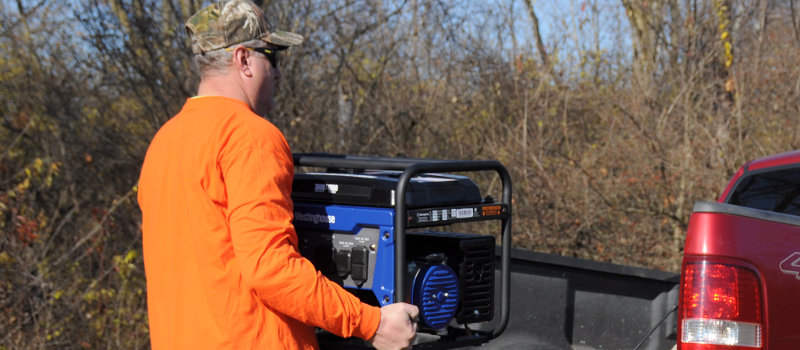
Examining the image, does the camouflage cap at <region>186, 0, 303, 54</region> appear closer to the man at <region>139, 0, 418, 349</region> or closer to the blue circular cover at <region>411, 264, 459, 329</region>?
the man at <region>139, 0, 418, 349</region>

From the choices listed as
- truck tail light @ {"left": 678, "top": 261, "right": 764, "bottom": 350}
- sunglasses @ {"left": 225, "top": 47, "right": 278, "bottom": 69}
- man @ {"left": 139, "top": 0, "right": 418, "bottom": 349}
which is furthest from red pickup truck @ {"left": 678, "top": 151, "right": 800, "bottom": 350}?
sunglasses @ {"left": 225, "top": 47, "right": 278, "bottom": 69}

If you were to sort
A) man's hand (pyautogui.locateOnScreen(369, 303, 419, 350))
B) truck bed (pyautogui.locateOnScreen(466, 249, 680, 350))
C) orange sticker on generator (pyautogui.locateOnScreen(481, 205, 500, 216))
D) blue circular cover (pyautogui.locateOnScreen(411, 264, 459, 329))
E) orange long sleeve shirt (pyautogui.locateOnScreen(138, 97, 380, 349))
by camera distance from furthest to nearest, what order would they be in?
truck bed (pyautogui.locateOnScreen(466, 249, 680, 350)) → orange sticker on generator (pyautogui.locateOnScreen(481, 205, 500, 216)) → blue circular cover (pyautogui.locateOnScreen(411, 264, 459, 329)) → man's hand (pyautogui.locateOnScreen(369, 303, 419, 350)) → orange long sleeve shirt (pyautogui.locateOnScreen(138, 97, 380, 349))

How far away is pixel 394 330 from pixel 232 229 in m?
0.55

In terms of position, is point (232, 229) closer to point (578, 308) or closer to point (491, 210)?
point (491, 210)

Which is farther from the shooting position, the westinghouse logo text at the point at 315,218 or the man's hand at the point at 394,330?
the westinghouse logo text at the point at 315,218

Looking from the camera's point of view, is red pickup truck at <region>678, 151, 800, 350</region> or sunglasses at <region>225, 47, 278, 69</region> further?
red pickup truck at <region>678, 151, 800, 350</region>

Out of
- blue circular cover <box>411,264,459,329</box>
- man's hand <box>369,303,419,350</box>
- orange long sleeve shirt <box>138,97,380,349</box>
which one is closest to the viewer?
orange long sleeve shirt <box>138,97,380,349</box>

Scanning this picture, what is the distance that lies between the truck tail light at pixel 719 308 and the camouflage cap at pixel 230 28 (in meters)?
1.63

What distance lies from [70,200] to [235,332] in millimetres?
7227

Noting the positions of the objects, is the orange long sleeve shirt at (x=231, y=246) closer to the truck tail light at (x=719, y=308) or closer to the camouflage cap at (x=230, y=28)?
the camouflage cap at (x=230, y=28)

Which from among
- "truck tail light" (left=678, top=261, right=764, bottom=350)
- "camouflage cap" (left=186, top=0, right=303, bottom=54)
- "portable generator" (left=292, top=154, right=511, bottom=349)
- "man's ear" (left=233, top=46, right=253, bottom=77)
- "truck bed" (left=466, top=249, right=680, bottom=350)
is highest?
"camouflage cap" (left=186, top=0, right=303, bottom=54)

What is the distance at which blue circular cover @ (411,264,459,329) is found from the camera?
8.93 feet

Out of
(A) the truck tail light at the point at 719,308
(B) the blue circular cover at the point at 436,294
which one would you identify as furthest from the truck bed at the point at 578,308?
(B) the blue circular cover at the point at 436,294

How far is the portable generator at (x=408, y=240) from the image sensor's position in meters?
2.66
